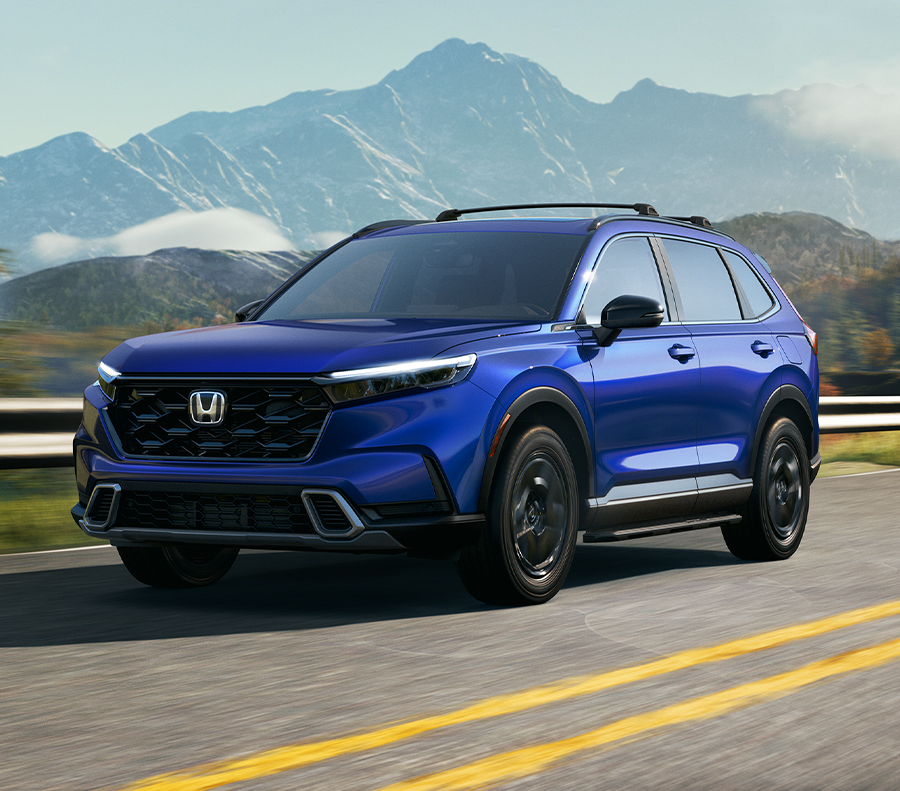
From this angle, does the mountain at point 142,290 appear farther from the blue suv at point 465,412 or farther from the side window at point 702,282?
the side window at point 702,282

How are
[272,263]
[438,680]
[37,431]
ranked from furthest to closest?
[272,263], [37,431], [438,680]


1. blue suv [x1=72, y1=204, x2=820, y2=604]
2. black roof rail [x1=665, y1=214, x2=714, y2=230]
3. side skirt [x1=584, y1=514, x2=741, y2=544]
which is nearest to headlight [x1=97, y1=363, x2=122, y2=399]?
blue suv [x1=72, y1=204, x2=820, y2=604]

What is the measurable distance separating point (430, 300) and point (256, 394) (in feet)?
5.42

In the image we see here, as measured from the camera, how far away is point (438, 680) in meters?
5.13

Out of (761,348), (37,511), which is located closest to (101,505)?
(37,511)

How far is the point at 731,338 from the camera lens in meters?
8.32

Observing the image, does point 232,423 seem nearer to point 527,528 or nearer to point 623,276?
point 527,528

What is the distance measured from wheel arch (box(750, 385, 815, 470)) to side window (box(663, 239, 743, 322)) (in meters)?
0.56

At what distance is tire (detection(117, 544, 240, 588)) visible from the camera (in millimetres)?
7141

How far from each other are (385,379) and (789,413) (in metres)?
3.79

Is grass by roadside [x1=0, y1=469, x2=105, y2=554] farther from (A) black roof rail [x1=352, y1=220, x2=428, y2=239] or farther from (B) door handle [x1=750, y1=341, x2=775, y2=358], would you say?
(B) door handle [x1=750, y1=341, x2=775, y2=358]

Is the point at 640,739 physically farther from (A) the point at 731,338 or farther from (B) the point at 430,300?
(A) the point at 731,338

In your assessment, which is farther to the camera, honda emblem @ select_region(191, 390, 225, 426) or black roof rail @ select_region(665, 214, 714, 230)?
black roof rail @ select_region(665, 214, 714, 230)

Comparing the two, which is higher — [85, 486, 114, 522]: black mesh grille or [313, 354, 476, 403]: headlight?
[313, 354, 476, 403]: headlight
